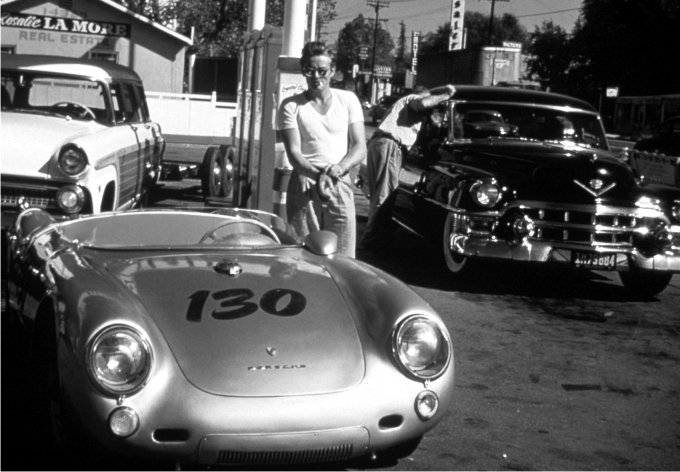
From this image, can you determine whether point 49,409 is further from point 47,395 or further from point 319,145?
point 319,145

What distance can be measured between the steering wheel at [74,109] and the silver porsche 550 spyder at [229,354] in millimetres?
4928

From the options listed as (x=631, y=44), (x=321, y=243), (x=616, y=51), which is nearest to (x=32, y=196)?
(x=321, y=243)

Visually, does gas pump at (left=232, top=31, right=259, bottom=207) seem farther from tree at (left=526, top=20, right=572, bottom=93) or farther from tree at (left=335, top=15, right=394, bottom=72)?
tree at (left=335, top=15, right=394, bottom=72)

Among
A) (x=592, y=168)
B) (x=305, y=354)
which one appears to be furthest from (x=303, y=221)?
(x=592, y=168)

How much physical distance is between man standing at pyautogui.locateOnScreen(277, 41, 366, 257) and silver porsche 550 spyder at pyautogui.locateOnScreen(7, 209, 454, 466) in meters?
1.53

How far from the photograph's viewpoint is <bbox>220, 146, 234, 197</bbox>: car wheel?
1252 centimetres

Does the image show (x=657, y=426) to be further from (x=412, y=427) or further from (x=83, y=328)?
(x=83, y=328)

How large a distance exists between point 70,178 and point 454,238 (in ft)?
10.4

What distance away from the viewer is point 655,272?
24.3 feet

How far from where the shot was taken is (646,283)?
317 inches

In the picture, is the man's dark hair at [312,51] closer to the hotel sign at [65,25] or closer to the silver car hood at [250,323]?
the silver car hood at [250,323]

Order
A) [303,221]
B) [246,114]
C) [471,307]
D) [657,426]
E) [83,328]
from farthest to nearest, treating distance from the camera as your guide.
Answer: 1. [246,114]
2. [471,307]
3. [303,221]
4. [657,426]
5. [83,328]

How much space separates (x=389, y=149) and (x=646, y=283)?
2.66 meters

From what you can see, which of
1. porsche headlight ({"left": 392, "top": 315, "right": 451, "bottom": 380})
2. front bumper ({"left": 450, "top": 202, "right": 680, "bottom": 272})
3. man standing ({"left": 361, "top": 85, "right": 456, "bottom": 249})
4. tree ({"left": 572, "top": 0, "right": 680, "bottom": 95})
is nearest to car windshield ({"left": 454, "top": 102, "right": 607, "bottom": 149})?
man standing ({"left": 361, "top": 85, "right": 456, "bottom": 249})
